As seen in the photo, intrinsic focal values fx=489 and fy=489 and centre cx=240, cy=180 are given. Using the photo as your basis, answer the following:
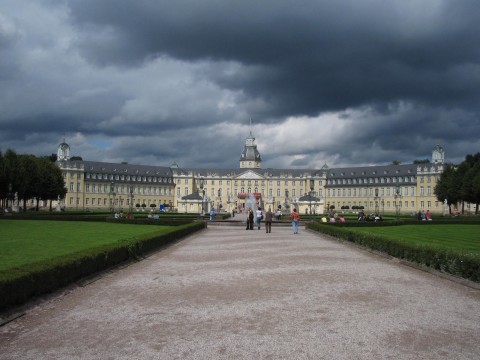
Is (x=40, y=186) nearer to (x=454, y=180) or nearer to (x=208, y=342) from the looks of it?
(x=454, y=180)

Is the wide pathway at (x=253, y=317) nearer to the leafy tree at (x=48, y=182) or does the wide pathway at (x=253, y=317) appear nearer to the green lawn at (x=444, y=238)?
the green lawn at (x=444, y=238)

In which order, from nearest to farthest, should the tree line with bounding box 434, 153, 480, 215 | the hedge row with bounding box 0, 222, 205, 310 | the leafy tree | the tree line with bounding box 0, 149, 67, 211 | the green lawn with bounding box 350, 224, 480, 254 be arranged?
the hedge row with bounding box 0, 222, 205, 310
the green lawn with bounding box 350, 224, 480, 254
the tree line with bounding box 0, 149, 67, 211
the tree line with bounding box 434, 153, 480, 215
the leafy tree

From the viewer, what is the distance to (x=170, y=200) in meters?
143

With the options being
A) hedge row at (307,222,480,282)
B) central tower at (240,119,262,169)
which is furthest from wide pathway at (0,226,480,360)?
central tower at (240,119,262,169)

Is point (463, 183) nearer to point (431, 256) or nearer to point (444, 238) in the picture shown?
point (444, 238)

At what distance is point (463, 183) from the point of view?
71938mm

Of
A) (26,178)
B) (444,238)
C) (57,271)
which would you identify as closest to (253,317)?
(57,271)

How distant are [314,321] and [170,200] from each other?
137 meters

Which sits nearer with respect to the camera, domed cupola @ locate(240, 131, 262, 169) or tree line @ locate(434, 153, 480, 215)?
tree line @ locate(434, 153, 480, 215)

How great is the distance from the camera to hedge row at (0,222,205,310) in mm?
8891

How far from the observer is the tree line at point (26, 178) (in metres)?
59.1

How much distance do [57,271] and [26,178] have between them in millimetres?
58233

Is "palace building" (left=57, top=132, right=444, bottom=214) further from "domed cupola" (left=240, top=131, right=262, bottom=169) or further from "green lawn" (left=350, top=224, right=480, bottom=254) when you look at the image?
"green lawn" (left=350, top=224, right=480, bottom=254)

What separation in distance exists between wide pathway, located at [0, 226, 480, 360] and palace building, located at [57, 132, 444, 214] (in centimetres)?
9088
